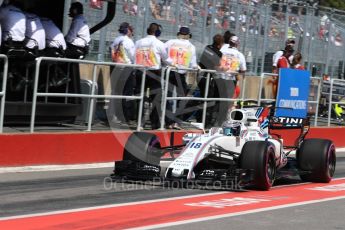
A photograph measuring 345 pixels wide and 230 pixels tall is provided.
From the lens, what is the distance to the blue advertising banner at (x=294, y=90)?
17.3 meters

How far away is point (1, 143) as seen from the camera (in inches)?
462

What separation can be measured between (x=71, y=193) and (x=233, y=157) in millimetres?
2290

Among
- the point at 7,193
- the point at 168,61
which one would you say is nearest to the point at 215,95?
the point at 168,61

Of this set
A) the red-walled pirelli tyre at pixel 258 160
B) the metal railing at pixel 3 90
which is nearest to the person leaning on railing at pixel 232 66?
the red-walled pirelli tyre at pixel 258 160

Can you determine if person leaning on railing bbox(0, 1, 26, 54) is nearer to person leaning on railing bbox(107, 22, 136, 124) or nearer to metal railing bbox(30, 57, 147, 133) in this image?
metal railing bbox(30, 57, 147, 133)

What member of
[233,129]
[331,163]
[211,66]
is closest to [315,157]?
[331,163]

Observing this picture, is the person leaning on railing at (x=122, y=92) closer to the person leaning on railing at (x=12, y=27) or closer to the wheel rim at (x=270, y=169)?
the person leaning on railing at (x=12, y=27)

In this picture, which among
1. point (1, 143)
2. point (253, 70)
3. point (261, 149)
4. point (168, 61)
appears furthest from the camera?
point (253, 70)

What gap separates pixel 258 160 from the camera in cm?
1062

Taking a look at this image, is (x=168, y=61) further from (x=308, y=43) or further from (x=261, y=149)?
(x=308, y=43)

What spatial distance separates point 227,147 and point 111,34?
7.31 meters

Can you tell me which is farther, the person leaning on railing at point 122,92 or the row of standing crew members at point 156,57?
the row of standing crew members at point 156,57

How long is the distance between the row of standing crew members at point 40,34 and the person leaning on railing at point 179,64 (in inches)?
71.9

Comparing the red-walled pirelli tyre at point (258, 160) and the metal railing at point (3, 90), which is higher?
the metal railing at point (3, 90)
